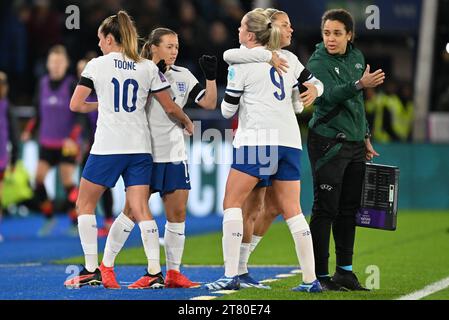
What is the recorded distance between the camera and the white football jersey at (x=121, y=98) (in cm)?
1024

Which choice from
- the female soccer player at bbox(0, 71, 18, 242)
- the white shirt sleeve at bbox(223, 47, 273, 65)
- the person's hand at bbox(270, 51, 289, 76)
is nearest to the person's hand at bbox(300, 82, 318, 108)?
the person's hand at bbox(270, 51, 289, 76)

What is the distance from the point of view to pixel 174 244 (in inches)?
417

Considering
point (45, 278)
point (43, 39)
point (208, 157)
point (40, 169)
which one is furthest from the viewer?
point (43, 39)

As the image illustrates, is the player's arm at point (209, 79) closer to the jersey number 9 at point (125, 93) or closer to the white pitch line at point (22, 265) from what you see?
the jersey number 9 at point (125, 93)

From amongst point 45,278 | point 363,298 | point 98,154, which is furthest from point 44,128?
point 363,298

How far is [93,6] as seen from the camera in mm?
25266

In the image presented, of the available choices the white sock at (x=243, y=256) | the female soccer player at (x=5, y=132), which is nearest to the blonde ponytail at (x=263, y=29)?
the white sock at (x=243, y=256)

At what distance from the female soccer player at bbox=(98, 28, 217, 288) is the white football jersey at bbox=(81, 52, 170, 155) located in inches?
8.1

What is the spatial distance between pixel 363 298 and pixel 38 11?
55.7 ft

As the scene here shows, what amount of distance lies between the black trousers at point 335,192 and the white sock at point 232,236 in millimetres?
682

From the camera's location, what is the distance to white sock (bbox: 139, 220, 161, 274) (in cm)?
1028

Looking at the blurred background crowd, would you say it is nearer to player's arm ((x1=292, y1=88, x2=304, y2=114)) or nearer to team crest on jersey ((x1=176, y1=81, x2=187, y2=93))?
team crest on jersey ((x1=176, y1=81, x2=187, y2=93))

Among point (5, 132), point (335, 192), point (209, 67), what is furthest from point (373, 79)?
point (5, 132)

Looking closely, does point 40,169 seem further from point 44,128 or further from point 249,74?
point 249,74
